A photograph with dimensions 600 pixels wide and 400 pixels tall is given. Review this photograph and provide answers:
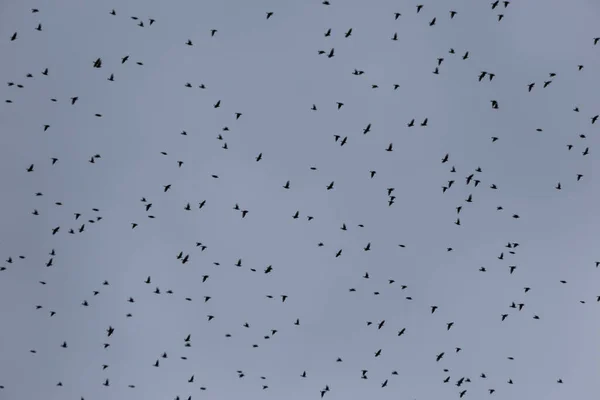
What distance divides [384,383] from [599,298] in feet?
64.0

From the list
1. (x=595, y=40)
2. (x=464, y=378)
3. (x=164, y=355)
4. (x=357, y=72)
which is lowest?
(x=164, y=355)

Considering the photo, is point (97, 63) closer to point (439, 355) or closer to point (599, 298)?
point (439, 355)

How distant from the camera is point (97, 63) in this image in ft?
243

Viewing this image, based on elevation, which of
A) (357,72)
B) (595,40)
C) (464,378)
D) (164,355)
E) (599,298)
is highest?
(595,40)

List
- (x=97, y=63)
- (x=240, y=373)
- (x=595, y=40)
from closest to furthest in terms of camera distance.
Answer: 1. (x=97, y=63)
2. (x=595, y=40)
3. (x=240, y=373)

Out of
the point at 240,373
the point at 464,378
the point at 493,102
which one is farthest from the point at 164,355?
the point at 493,102

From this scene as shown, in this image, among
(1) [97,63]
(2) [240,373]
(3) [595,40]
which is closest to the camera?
(1) [97,63]

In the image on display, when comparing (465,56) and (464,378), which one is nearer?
(465,56)

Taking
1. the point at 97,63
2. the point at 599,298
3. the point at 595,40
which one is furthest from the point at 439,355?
the point at 97,63

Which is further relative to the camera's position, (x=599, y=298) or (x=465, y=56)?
(x=599, y=298)

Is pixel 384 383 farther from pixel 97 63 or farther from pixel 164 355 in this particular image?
pixel 97 63

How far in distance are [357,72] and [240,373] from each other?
27.0m

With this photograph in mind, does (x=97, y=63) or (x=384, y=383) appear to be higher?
(x=97, y=63)

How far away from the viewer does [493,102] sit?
79.4 meters
